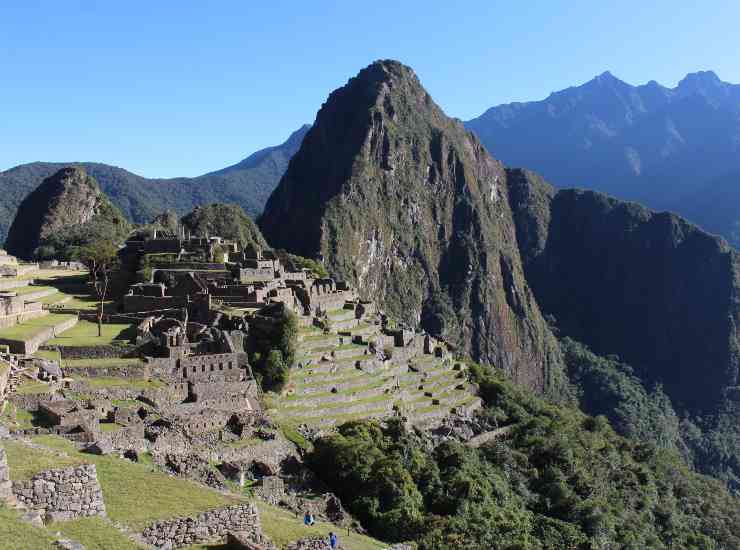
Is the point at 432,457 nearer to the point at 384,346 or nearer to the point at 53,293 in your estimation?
the point at 384,346

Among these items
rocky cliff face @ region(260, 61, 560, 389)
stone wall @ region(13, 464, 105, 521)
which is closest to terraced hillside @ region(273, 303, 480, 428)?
stone wall @ region(13, 464, 105, 521)

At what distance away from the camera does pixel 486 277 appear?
19488 cm

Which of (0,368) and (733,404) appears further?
(733,404)

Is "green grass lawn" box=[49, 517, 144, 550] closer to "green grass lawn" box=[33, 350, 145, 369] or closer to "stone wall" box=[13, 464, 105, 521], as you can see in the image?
"stone wall" box=[13, 464, 105, 521]

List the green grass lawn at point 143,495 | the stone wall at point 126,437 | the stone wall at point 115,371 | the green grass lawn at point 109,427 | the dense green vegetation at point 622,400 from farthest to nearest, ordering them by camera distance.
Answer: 1. the dense green vegetation at point 622,400
2. the stone wall at point 115,371
3. the green grass lawn at point 109,427
4. the stone wall at point 126,437
5. the green grass lawn at point 143,495

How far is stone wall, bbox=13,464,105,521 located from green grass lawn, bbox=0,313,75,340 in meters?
18.2

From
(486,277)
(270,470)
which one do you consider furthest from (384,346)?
(486,277)

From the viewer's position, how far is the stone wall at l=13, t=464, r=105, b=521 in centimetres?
Answer: 1007

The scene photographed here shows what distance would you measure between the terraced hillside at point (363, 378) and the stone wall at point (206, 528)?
19604mm

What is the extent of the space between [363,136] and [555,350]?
77.8m

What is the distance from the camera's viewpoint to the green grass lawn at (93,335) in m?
28.0

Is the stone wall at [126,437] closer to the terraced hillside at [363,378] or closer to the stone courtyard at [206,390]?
the stone courtyard at [206,390]

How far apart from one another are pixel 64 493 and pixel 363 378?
3110 cm

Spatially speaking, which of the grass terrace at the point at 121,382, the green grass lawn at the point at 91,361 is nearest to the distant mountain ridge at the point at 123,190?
the green grass lawn at the point at 91,361
